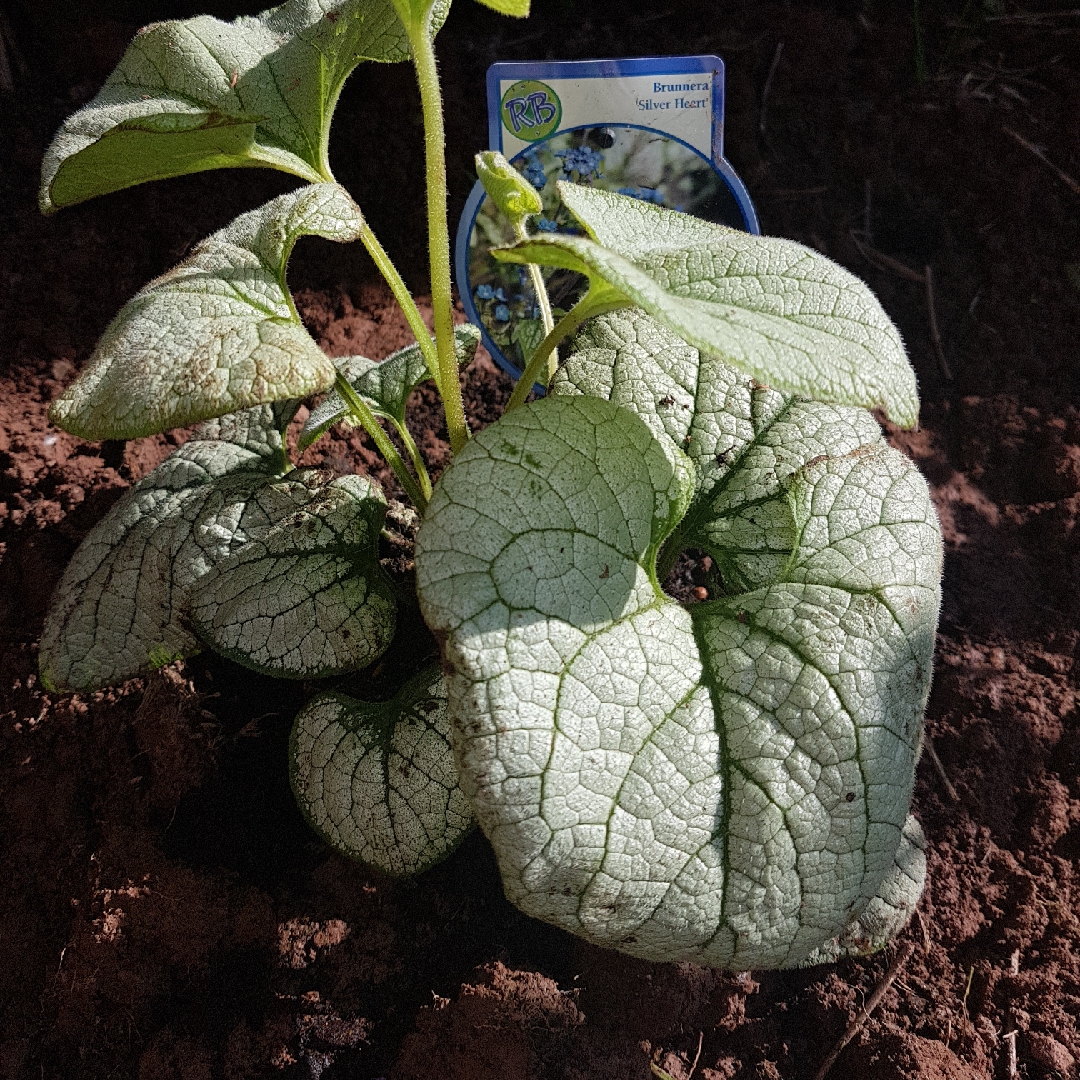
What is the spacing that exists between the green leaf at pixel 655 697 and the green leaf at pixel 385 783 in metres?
0.34

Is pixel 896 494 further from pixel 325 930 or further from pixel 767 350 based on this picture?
pixel 325 930

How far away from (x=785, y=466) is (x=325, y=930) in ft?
3.50

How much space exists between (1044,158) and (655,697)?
2.34 metres

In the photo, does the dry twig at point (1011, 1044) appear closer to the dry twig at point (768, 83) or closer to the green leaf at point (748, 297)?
the green leaf at point (748, 297)

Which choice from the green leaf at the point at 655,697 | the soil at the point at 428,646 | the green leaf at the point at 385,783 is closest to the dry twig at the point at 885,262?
the soil at the point at 428,646

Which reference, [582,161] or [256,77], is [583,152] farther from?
[256,77]

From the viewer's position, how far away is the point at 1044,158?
2.63m

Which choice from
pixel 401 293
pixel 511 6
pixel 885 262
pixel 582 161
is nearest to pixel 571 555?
pixel 401 293

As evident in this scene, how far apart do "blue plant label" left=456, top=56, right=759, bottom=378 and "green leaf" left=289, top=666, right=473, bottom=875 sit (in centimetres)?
91

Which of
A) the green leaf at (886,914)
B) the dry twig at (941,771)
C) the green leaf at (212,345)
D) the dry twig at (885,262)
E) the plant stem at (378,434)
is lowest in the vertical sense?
the dry twig at (941,771)

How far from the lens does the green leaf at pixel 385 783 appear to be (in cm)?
142

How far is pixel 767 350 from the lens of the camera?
981 mm

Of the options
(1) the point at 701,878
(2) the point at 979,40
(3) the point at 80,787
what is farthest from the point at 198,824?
(2) the point at 979,40

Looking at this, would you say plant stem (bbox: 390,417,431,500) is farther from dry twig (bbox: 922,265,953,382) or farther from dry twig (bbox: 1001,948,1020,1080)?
dry twig (bbox: 922,265,953,382)
